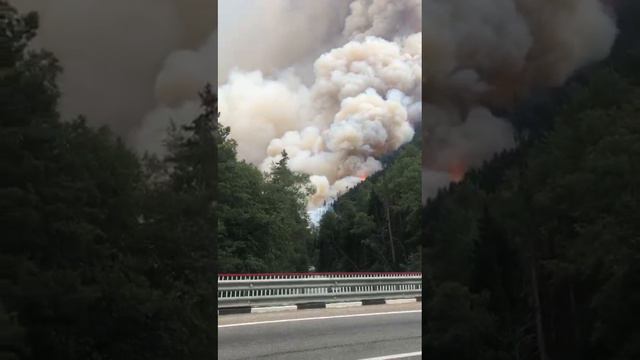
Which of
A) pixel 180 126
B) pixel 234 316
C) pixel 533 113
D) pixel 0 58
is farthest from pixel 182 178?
pixel 234 316

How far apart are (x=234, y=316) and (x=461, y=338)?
5.23m

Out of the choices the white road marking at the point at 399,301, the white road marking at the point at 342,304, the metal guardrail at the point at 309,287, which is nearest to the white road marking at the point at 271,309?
the metal guardrail at the point at 309,287

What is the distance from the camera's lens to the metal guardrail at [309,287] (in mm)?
6605

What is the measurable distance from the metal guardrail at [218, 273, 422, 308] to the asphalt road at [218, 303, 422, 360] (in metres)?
0.36

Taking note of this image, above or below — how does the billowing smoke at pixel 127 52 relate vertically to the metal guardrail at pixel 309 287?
above

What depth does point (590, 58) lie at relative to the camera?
1229 mm

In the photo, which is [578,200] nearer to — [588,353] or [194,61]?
[588,353]

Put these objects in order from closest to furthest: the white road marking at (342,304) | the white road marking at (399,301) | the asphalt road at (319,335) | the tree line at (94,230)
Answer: the tree line at (94,230) → the asphalt road at (319,335) → the white road marking at (342,304) → the white road marking at (399,301)

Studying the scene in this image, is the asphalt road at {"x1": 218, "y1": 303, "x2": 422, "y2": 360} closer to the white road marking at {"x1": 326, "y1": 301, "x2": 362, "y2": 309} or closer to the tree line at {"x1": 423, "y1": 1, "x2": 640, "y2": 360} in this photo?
the white road marking at {"x1": 326, "y1": 301, "x2": 362, "y2": 309}

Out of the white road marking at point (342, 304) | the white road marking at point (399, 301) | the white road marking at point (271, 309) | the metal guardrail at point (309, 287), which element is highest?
the metal guardrail at point (309, 287)

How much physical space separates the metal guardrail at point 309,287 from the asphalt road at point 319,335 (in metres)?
0.36

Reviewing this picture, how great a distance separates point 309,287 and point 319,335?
2414mm

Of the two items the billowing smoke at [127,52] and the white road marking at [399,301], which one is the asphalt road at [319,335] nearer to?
the white road marking at [399,301]

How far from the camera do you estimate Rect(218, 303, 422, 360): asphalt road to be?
4.21 m
